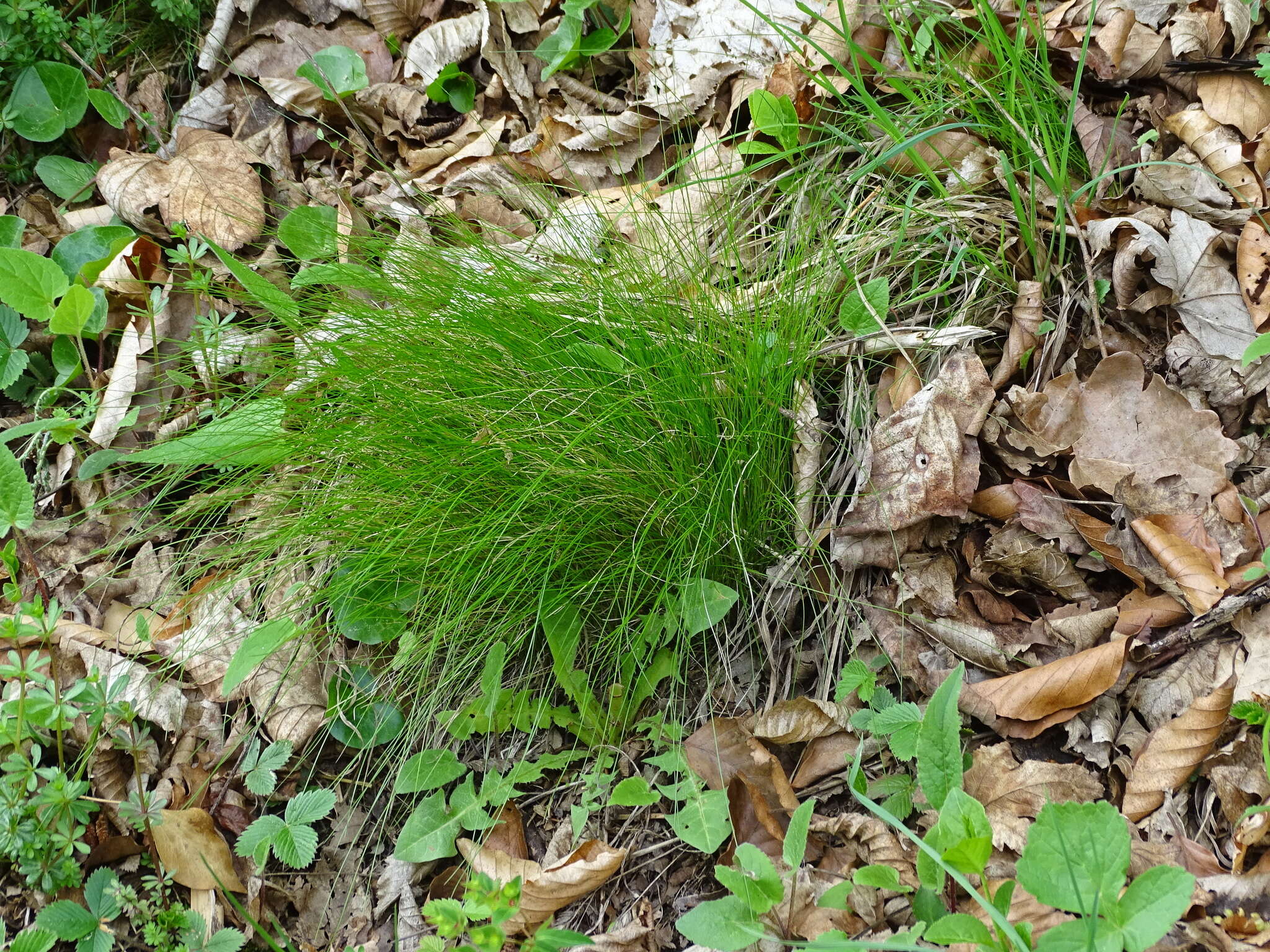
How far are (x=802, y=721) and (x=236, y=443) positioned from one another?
131cm

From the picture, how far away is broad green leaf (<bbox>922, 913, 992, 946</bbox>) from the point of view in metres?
1.10

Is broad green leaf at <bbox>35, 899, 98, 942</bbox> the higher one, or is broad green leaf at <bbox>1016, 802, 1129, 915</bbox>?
broad green leaf at <bbox>1016, 802, 1129, 915</bbox>

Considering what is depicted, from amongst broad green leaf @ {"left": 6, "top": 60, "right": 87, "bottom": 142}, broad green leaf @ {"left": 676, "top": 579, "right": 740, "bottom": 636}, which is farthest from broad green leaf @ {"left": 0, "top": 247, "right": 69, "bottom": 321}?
broad green leaf @ {"left": 676, "top": 579, "right": 740, "bottom": 636}

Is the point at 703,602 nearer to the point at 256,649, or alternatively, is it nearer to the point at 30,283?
the point at 256,649

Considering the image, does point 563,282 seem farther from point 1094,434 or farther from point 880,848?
point 880,848

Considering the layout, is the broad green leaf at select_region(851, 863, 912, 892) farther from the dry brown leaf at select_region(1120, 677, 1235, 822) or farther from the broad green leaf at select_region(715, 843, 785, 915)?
the dry brown leaf at select_region(1120, 677, 1235, 822)

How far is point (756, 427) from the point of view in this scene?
1.79 meters

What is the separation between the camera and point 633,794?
63.6 inches

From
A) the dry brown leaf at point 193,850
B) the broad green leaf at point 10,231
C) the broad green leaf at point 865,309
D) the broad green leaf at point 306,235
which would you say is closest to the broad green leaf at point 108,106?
the broad green leaf at point 10,231

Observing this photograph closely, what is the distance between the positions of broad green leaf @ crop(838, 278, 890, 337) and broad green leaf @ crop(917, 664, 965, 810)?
799 millimetres

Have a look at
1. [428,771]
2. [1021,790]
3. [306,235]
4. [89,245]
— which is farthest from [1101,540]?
[89,245]

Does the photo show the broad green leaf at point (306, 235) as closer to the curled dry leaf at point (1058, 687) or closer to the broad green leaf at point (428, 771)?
the broad green leaf at point (428, 771)

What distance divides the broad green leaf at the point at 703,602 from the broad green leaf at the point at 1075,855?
0.68 m

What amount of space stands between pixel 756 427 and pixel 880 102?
3.50ft
